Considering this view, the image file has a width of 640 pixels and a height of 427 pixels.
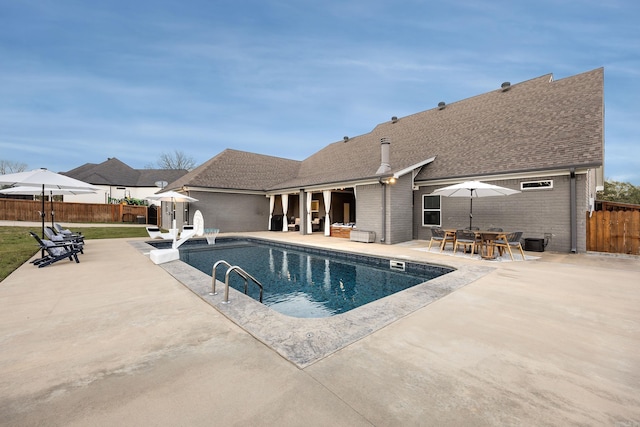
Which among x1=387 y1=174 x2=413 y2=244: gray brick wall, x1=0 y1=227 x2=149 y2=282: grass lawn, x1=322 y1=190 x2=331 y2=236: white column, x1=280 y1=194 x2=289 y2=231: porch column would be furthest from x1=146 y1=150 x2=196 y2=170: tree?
x1=387 y1=174 x2=413 y2=244: gray brick wall

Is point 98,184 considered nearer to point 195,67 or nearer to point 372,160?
point 195,67

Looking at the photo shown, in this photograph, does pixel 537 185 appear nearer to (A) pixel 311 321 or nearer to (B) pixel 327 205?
(B) pixel 327 205

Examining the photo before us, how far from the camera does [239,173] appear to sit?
715 inches

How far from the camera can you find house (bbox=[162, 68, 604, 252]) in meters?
9.09

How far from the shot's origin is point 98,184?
2956 centimetres

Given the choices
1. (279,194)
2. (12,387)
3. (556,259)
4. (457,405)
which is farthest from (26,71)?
(556,259)

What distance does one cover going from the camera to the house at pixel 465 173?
29.8 feet

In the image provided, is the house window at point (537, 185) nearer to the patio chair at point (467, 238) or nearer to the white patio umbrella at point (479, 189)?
the white patio umbrella at point (479, 189)

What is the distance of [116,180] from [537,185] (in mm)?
38856

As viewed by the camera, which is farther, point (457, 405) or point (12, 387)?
point (12, 387)

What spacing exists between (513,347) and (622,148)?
135 m

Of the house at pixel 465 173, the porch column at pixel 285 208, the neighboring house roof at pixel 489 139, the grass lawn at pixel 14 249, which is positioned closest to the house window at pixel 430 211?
the house at pixel 465 173

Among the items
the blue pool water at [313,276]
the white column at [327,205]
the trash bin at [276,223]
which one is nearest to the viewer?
the blue pool water at [313,276]

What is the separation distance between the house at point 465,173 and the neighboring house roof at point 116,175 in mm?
20157
